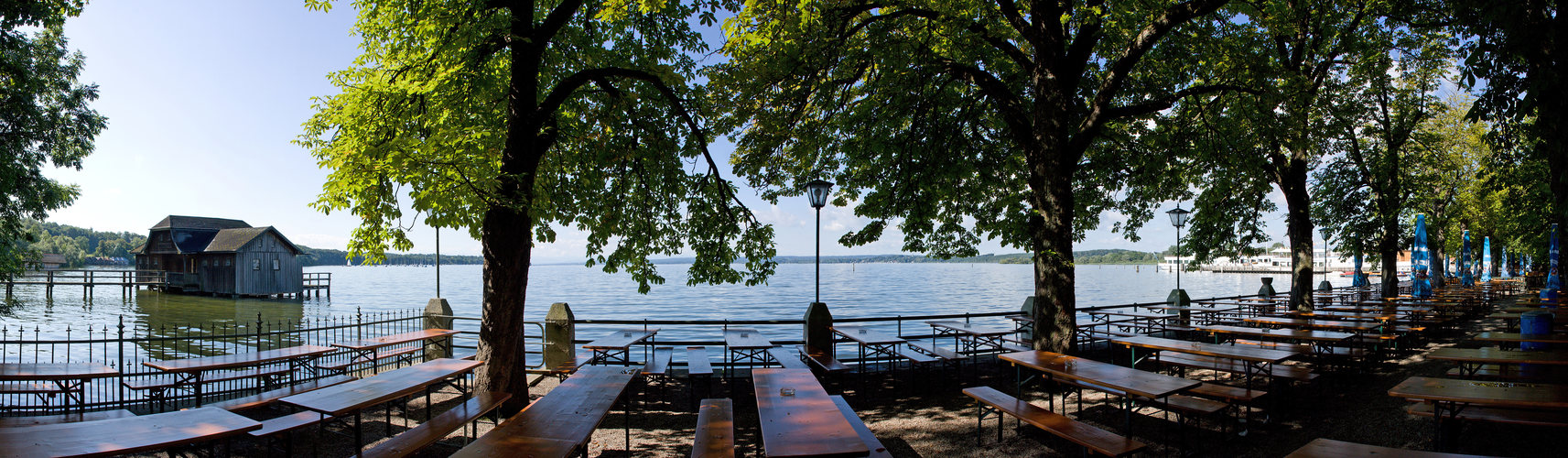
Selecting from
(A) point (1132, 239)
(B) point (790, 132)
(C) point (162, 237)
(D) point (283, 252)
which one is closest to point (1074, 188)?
(A) point (1132, 239)

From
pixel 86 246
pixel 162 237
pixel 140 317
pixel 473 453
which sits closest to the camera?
pixel 473 453

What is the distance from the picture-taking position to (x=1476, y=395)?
500 cm

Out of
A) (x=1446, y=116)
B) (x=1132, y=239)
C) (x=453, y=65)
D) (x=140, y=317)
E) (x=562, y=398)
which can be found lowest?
(x=140, y=317)

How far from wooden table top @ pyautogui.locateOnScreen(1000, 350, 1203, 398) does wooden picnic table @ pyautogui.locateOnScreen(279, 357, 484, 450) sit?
6.34m

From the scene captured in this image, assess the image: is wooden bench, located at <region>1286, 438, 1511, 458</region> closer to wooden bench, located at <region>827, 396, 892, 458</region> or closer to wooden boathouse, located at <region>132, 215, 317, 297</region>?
wooden bench, located at <region>827, 396, 892, 458</region>

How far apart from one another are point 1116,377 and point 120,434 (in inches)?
314

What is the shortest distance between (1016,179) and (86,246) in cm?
18714

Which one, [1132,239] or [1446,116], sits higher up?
[1446,116]

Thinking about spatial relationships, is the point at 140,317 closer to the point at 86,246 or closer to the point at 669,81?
the point at 669,81

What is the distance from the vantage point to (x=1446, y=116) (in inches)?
1120

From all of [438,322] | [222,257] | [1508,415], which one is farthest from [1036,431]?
[222,257]

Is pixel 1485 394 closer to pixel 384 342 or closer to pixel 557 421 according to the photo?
pixel 557 421

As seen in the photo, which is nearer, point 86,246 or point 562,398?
point 562,398

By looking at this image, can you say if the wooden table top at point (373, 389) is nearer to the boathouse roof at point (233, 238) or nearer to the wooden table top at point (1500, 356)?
the wooden table top at point (1500, 356)
